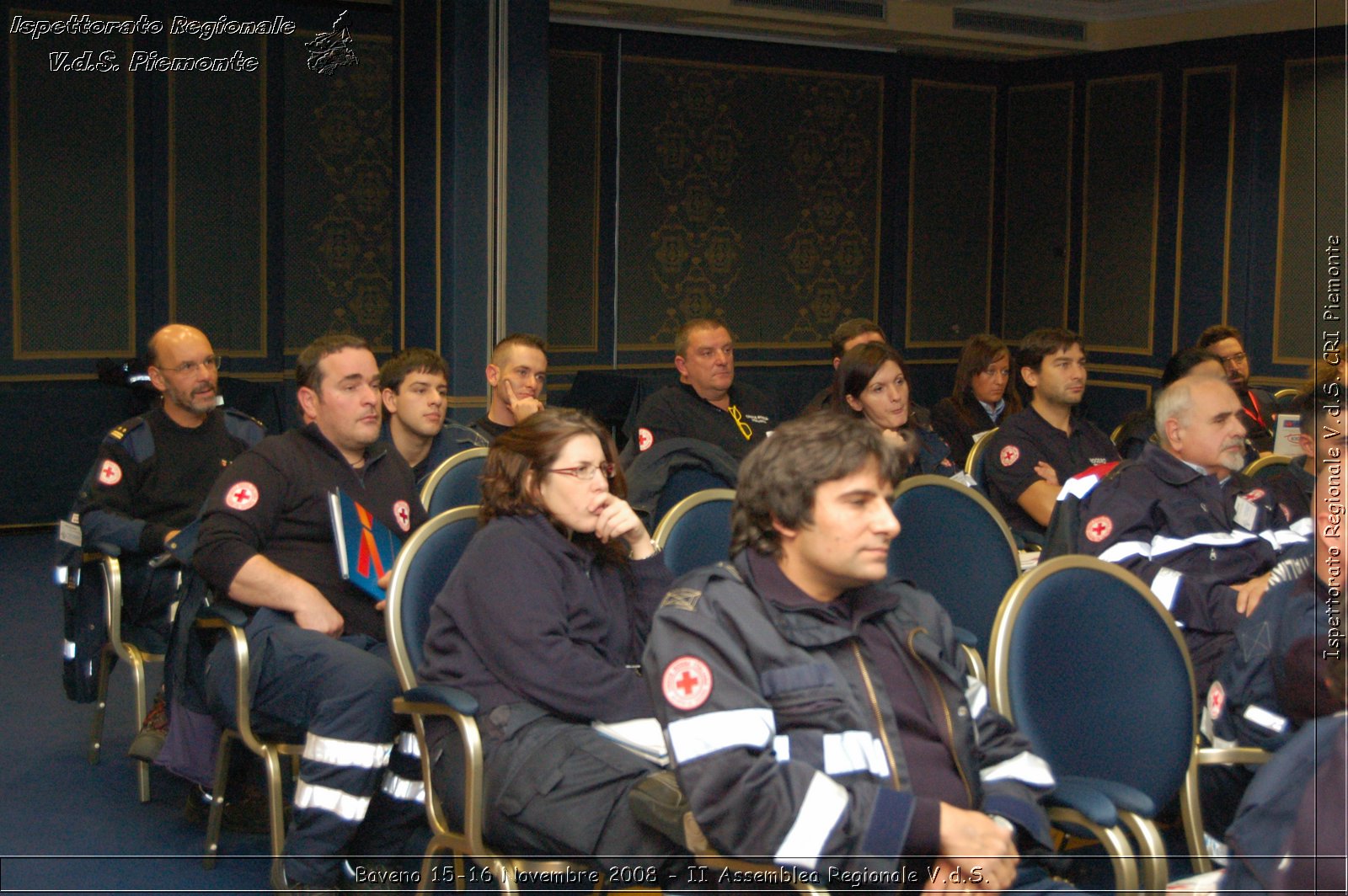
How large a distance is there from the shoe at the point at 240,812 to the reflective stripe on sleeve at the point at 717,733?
1927 mm

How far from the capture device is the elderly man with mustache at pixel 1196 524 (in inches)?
117

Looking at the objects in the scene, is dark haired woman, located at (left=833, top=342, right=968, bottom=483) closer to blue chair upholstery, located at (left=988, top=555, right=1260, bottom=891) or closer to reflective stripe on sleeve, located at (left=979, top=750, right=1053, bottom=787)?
blue chair upholstery, located at (left=988, top=555, right=1260, bottom=891)

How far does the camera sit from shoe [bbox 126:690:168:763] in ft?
11.5

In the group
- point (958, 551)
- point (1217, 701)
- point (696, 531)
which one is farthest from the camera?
point (958, 551)

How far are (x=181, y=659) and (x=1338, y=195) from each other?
6.90 m

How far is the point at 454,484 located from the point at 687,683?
81.1 inches

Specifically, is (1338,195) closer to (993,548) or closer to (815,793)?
(993,548)

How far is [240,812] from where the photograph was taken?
3414 millimetres

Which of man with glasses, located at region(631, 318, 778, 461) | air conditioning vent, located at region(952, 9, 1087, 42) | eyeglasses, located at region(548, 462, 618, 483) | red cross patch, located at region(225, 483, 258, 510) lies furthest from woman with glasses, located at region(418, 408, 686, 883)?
air conditioning vent, located at region(952, 9, 1087, 42)

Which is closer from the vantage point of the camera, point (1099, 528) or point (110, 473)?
point (1099, 528)

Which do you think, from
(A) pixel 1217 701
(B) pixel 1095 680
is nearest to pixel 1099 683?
(B) pixel 1095 680

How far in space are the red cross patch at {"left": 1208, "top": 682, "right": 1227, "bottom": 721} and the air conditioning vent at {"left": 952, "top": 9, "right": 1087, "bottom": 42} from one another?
6927mm

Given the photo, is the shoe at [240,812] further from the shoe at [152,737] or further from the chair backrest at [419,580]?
the chair backrest at [419,580]

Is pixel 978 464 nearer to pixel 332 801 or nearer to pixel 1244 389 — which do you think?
pixel 1244 389
